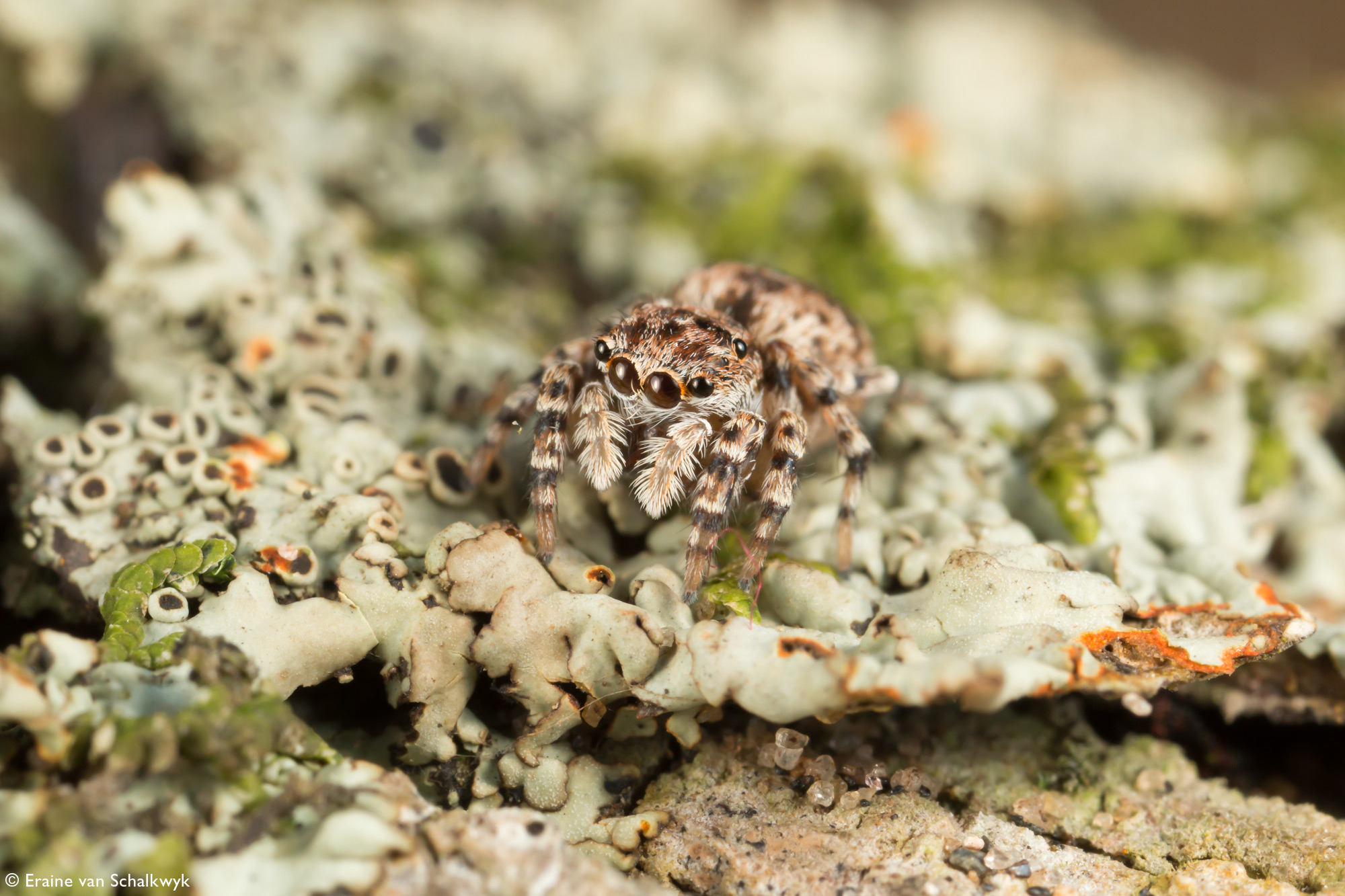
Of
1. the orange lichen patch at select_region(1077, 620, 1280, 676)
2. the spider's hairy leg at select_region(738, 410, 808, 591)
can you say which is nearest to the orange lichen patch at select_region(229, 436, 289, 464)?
the spider's hairy leg at select_region(738, 410, 808, 591)

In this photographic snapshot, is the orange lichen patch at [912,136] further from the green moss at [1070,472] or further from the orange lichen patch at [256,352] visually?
the orange lichen patch at [256,352]

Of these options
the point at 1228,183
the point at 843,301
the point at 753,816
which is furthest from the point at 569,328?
the point at 1228,183

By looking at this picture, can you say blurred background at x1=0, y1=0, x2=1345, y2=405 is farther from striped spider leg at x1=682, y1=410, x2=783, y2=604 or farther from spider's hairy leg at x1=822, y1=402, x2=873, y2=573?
striped spider leg at x1=682, y1=410, x2=783, y2=604

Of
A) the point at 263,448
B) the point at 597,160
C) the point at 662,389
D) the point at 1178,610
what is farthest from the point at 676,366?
the point at 597,160

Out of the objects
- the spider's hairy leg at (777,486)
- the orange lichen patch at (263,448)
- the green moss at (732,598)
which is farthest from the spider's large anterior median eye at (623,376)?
the orange lichen patch at (263,448)

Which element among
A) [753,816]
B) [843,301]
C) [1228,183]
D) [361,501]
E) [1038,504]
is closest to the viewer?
[753,816]

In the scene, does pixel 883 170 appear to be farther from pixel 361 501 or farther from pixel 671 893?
pixel 671 893

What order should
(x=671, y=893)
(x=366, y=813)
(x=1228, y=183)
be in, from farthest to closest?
(x=1228, y=183), (x=671, y=893), (x=366, y=813)
